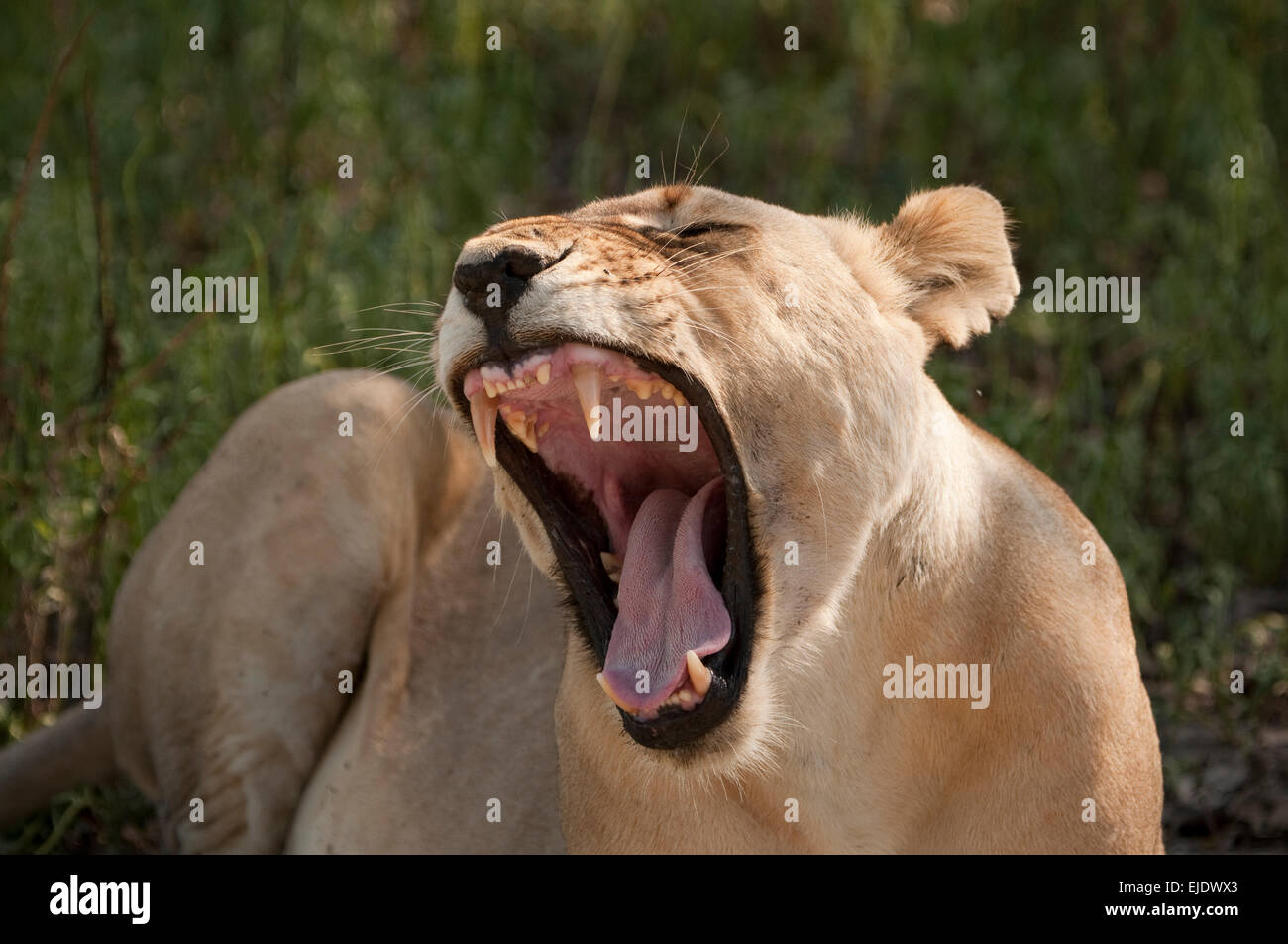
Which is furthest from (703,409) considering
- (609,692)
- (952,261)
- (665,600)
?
(952,261)

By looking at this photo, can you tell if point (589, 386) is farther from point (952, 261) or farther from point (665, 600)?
point (952, 261)

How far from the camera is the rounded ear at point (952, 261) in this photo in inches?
108

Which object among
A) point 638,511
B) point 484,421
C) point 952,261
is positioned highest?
point 952,261

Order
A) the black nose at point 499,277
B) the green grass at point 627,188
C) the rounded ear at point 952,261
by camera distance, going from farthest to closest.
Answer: the green grass at point 627,188, the rounded ear at point 952,261, the black nose at point 499,277

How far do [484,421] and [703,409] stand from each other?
0.35 metres

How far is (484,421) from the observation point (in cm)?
250

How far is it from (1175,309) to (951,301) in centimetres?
283

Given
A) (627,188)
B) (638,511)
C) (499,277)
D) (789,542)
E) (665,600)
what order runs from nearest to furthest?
(499,277) → (789,542) → (665,600) → (638,511) → (627,188)

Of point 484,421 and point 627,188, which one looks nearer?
point 484,421

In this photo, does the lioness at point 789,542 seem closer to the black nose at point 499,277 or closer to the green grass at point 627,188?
the black nose at point 499,277

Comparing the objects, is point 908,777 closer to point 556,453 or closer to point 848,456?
point 848,456

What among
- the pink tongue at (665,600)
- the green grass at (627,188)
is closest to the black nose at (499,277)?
the pink tongue at (665,600)

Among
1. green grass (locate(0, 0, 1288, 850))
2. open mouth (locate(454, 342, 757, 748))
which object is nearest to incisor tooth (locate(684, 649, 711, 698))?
open mouth (locate(454, 342, 757, 748))

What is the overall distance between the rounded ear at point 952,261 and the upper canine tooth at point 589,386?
623 mm
